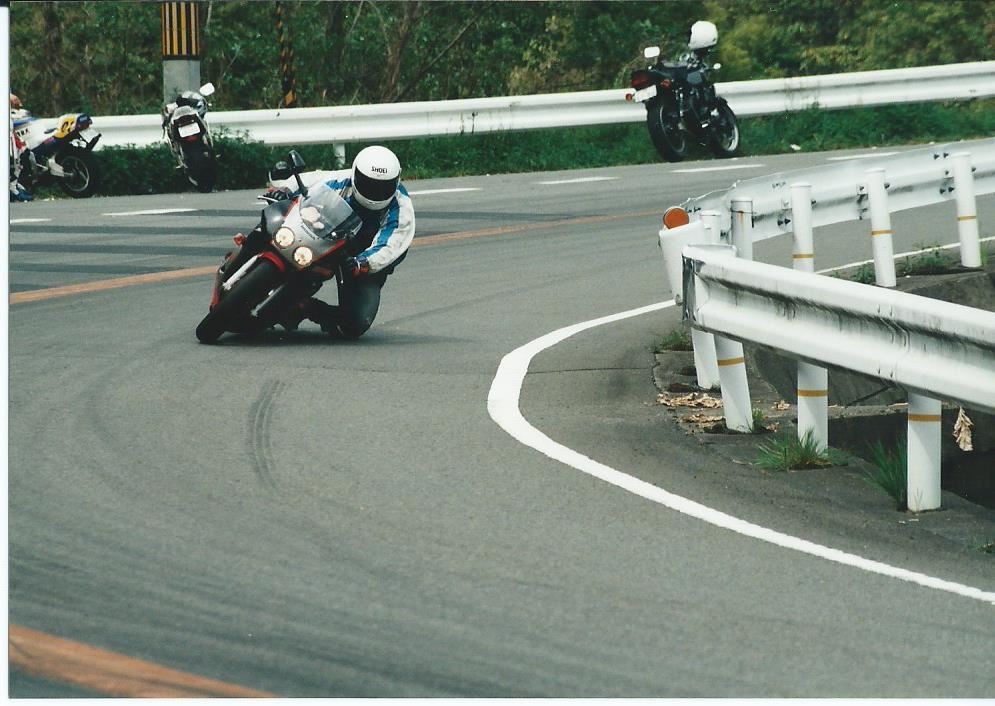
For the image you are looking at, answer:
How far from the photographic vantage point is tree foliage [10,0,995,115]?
98.7 feet

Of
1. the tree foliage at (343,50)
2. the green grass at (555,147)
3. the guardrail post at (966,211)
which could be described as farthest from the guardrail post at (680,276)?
the tree foliage at (343,50)


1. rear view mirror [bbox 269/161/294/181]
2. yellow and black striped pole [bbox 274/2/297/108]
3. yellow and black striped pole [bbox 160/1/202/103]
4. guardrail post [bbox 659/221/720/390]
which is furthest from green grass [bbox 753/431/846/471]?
yellow and black striped pole [bbox 274/2/297/108]

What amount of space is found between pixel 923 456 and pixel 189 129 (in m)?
14.6

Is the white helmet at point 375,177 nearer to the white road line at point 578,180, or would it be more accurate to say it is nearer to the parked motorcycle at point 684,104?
the white road line at point 578,180

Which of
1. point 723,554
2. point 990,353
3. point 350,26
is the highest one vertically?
point 350,26

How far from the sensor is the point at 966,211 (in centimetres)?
1388

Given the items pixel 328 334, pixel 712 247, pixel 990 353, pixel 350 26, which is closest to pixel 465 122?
pixel 350 26

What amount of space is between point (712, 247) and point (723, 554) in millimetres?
2784

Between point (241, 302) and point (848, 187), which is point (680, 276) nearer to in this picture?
point (241, 302)

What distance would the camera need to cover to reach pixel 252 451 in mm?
8117

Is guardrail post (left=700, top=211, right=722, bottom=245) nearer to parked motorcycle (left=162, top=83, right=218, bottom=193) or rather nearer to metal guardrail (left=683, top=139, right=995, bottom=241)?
metal guardrail (left=683, top=139, right=995, bottom=241)

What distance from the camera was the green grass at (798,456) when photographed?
7.95 m

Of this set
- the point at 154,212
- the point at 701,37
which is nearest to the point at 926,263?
the point at 154,212

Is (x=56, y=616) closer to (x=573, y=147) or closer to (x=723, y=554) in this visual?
(x=723, y=554)
